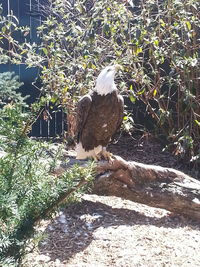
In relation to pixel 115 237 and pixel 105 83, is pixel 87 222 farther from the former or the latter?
pixel 105 83

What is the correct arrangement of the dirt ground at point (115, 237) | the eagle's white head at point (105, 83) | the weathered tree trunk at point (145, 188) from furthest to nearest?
the eagle's white head at point (105, 83), the weathered tree trunk at point (145, 188), the dirt ground at point (115, 237)

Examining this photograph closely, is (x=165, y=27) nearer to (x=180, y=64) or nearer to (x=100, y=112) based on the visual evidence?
(x=180, y=64)

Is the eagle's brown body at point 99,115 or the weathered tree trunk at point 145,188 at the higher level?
the eagle's brown body at point 99,115

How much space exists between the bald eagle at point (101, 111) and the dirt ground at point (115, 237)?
1.69 feet

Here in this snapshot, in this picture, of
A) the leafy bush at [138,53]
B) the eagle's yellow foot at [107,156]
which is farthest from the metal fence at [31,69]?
the eagle's yellow foot at [107,156]

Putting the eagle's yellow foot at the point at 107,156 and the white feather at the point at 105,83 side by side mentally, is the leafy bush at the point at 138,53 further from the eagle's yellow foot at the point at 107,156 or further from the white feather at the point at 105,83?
the eagle's yellow foot at the point at 107,156

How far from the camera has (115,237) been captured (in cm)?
327

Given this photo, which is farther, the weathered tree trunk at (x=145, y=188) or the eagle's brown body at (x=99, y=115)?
the eagle's brown body at (x=99, y=115)

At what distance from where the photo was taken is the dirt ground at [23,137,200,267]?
2906mm

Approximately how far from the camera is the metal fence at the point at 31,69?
6625 mm

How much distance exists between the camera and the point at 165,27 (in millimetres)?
4625

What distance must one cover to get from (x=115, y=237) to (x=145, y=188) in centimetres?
58

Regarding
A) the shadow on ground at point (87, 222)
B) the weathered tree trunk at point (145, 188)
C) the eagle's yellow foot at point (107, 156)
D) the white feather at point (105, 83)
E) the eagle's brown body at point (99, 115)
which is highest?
the white feather at point (105, 83)

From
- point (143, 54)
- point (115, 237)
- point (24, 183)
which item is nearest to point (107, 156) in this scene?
point (115, 237)
